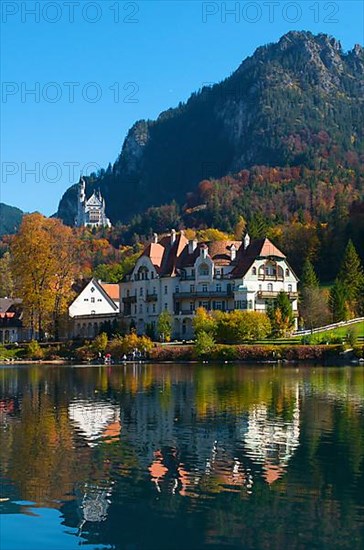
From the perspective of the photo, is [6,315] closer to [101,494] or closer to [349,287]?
[349,287]

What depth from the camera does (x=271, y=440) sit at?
2567 cm

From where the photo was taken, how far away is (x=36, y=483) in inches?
786

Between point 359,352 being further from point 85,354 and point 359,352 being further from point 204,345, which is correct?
point 85,354

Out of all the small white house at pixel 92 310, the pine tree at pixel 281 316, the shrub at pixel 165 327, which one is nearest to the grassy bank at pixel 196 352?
the pine tree at pixel 281 316

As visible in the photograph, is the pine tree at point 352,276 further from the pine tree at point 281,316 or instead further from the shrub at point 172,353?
the shrub at point 172,353

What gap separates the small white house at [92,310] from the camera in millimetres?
97500

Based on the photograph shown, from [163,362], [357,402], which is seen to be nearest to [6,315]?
[163,362]

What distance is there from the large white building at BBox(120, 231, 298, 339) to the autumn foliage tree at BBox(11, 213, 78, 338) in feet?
36.3

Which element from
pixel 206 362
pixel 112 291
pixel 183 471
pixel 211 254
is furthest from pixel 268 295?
pixel 183 471

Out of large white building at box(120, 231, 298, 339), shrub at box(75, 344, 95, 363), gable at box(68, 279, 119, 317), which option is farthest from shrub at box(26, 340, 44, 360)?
gable at box(68, 279, 119, 317)

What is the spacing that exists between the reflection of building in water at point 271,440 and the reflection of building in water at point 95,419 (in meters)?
4.75

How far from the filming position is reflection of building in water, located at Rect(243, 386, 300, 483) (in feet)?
71.8

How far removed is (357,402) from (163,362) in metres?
39.2

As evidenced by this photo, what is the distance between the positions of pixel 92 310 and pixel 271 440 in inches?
3189
